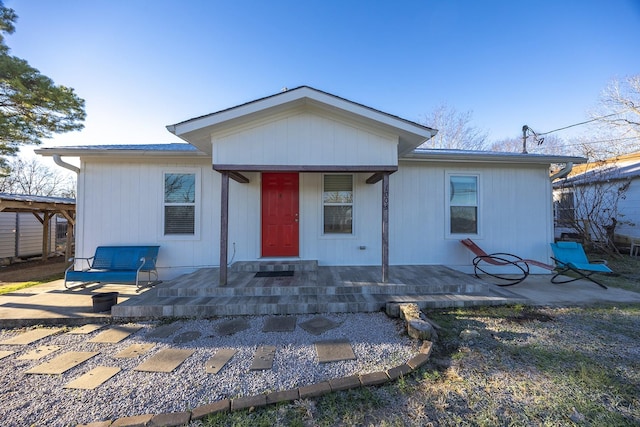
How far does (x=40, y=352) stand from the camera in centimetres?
265

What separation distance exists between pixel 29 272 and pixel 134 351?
305 inches

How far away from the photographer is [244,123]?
13.6 feet

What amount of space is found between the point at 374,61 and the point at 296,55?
3356mm

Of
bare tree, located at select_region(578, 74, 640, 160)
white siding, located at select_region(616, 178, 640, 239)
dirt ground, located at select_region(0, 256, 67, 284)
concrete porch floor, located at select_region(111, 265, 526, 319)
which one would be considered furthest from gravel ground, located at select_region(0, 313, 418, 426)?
bare tree, located at select_region(578, 74, 640, 160)

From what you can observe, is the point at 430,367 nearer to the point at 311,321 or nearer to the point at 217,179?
the point at 311,321

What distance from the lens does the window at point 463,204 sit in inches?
227

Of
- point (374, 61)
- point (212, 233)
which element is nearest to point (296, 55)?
point (374, 61)

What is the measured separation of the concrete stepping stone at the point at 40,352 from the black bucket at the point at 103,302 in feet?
2.62

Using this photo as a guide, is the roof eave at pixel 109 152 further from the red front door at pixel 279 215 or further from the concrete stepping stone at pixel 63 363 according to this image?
the concrete stepping stone at pixel 63 363

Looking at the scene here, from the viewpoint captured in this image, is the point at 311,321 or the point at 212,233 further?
the point at 212,233

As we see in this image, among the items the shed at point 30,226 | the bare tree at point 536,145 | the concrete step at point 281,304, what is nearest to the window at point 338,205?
the concrete step at point 281,304

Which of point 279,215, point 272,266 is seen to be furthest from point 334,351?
point 279,215

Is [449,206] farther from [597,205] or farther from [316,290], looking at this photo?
[597,205]

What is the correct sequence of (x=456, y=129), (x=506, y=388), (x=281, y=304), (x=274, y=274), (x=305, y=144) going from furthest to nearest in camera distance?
(x=456, y=129) < (x=274, y=274) < (x=305, y=144) < (x=281, y=304) < (x=506, y=388)
